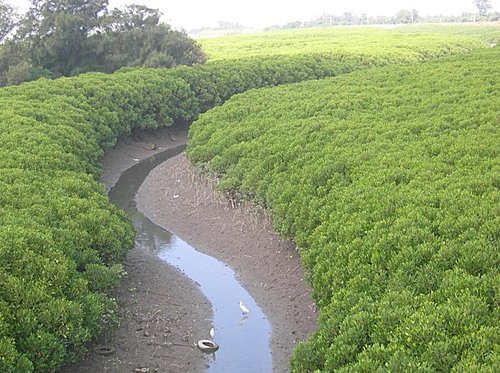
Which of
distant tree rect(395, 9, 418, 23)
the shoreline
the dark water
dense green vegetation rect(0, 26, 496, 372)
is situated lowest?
the dark water

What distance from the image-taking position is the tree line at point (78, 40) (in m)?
44.2

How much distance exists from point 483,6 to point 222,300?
16451 cm

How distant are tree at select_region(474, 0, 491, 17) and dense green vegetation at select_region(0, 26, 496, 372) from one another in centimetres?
14233

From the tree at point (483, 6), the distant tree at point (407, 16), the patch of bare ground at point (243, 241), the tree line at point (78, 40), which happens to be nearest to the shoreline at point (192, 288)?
the patch of bare ground at point (243, 241)

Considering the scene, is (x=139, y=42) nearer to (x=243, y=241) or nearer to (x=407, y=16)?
(x=243, y=241)

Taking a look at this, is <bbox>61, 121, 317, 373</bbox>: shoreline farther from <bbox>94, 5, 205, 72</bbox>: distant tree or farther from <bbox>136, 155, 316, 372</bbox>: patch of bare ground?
<bbox>94, 5, 205, 72</bbox>: distant tree

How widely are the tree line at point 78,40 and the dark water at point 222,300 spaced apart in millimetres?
23714

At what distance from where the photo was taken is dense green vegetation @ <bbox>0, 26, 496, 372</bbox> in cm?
1064

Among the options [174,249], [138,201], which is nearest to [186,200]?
[138,201]

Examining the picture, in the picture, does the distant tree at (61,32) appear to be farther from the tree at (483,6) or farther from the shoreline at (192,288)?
the tree at (483,6)

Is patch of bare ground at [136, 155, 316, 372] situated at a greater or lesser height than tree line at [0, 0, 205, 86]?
lesser

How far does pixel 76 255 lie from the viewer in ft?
44.4

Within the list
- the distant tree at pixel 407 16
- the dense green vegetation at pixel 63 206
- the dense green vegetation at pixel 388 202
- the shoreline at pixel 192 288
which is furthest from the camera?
the distant tree at pixel 407 16

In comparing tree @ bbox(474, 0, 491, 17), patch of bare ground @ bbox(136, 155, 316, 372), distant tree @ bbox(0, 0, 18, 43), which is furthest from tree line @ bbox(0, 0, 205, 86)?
tree @ bbox(474, 0, 491, 17)
